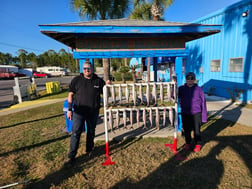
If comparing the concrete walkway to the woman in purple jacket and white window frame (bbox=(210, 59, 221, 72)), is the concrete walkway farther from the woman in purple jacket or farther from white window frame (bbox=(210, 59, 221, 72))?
white window frame (bbox=(210, 59, 221, 72))

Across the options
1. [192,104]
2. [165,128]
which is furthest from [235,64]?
[192,104]

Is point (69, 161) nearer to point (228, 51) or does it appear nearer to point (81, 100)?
point (81, 100)

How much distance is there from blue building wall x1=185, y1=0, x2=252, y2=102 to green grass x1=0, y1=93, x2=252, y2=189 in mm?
4511

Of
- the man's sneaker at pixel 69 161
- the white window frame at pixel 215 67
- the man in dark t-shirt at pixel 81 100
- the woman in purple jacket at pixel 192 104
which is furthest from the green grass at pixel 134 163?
the white window frame at pixel 215 67

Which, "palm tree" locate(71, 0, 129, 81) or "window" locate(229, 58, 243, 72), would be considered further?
"palm tree" locate(71, 0, 129, 81)

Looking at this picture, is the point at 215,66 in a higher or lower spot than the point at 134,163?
higher

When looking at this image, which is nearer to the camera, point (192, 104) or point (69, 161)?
point (69, 161)

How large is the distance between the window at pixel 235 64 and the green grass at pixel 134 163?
479cm

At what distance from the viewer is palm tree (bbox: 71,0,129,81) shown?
9.30 metres

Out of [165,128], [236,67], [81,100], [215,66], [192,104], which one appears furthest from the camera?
[215,66]

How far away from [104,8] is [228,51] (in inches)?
317

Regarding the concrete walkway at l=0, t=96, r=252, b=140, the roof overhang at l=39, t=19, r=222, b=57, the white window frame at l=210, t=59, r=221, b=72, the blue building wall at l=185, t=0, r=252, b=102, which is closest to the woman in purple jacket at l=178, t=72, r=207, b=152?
the concrete walkway at l=0, t=96, r=252, b=140

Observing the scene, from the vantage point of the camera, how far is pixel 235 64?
7.99 metres

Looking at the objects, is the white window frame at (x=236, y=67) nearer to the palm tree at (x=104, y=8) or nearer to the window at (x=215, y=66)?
the window at (x=215, y=66)
